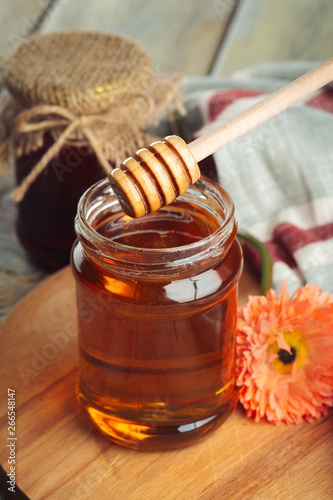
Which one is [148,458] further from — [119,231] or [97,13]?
[97,13]

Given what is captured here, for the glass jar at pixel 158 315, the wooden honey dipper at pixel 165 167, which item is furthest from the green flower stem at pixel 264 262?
the wooden honey dipper at pixel 165 167

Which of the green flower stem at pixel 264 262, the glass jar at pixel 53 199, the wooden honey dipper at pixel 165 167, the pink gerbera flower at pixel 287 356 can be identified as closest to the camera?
the wooden honey dipper at pixel 165 167

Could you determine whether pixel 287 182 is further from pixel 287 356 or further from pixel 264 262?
pixel 287 356

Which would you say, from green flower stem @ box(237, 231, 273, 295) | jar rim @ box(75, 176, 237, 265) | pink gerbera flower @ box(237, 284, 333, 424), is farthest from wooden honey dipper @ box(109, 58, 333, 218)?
green flower stem @ box(237, 231, 273, 295)

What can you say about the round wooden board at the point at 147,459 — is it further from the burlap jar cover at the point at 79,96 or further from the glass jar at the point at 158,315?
the burlap jar cover at the point at 79,96

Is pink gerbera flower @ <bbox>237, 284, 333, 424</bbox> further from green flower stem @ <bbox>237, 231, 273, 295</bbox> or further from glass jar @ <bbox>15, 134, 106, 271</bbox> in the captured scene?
glass jar @ <bbox>15, 134, 106, 271</bbox>

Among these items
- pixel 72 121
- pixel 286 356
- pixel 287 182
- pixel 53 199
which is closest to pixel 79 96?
pixel 72 121

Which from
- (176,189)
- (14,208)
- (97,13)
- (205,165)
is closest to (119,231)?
(176,189)
